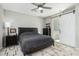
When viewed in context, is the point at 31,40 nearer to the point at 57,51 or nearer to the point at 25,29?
the point at 25,29

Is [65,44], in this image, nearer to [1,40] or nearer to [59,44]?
[59,44]

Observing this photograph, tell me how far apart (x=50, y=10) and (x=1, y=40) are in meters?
1.28

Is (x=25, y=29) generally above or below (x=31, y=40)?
above

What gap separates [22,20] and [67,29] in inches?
39.1

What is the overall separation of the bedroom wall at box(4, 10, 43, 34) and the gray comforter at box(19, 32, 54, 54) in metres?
0.19

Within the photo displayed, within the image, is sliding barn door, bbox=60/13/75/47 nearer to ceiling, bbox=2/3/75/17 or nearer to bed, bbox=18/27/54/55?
ceiling, bbox=2/3/75/17

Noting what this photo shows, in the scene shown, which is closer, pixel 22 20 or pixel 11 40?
pixel 22 20

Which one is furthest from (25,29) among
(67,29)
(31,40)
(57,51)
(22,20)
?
(67,29)

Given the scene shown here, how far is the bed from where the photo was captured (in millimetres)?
1619

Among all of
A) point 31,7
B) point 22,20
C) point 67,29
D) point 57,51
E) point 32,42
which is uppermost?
point 31,7

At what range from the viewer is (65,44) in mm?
1648

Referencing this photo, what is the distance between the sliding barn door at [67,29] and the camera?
1.60m

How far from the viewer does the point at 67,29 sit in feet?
5.50

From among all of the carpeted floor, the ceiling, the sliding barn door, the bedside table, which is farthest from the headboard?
the sliding barn door
